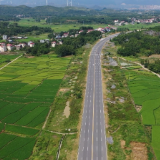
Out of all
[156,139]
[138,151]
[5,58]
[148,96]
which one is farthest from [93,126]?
[5,58]

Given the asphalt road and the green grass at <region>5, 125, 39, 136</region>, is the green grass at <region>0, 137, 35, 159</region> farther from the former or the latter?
the asphalt road

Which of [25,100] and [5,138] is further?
[25,100]

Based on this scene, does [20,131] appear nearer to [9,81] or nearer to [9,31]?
[9,81]

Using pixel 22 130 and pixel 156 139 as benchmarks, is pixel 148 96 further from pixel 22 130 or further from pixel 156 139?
pixel 22 130

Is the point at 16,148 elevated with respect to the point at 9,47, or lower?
lower

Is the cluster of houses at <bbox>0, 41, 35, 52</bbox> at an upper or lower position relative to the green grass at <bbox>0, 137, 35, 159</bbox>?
upper

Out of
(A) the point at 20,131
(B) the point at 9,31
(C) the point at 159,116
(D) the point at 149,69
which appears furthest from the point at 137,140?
(B) the point at 9,31

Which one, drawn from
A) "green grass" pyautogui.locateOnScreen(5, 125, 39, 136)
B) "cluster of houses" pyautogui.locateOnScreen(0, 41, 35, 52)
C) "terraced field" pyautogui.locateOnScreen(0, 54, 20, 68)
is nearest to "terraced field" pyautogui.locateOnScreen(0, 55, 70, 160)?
"green grass" pyautogui.locateOnScreen(5, 125, 39, 136)
